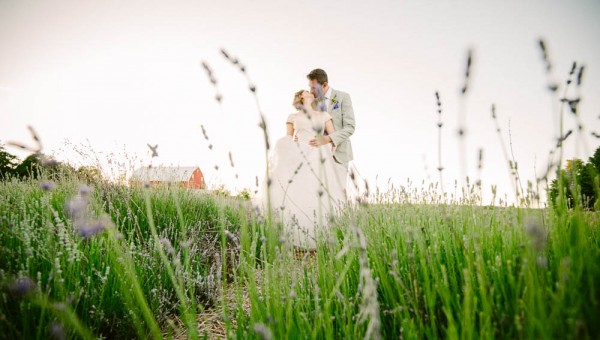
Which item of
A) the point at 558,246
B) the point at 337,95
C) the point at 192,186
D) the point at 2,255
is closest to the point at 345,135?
the point at 337,95

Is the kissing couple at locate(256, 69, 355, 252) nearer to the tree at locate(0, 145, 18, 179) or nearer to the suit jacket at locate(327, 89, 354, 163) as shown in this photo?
the suit jacket at locate(327, 89, 354, 163)

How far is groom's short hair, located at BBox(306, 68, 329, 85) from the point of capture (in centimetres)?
527

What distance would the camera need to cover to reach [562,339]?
79 centimetres

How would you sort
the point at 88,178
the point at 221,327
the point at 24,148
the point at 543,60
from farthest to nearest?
the point at 88,178 → the point at 221,327 → the point at 543,60 → the point at 24,148

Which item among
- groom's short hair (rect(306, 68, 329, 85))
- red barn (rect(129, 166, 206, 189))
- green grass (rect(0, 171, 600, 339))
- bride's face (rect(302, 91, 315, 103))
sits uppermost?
groom's short hair (rect(306, 68, 329, 85))

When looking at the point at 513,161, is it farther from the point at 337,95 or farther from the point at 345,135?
the point at 337,95

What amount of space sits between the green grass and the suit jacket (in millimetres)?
2682

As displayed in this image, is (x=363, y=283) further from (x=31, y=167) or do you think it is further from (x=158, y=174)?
(x=158, y=174)

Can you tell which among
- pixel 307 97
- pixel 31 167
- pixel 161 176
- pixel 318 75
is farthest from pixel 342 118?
pixel 31 167

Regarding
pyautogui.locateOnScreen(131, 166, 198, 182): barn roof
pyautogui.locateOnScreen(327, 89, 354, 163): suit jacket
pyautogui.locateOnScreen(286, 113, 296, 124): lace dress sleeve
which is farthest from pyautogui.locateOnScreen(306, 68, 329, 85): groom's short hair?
pyautogui.locateOnScreen(131, 166, 198, 182): barn roof

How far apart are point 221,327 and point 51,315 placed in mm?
1046

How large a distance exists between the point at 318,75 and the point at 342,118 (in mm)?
844

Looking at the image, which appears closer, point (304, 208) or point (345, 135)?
point (304, 208)

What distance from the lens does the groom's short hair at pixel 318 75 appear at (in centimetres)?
527
